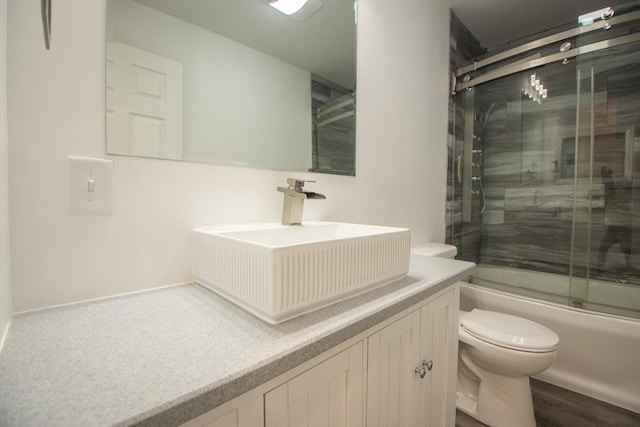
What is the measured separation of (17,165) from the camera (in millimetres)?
500

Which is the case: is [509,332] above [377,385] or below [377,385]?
below

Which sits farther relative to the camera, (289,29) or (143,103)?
(289,29)

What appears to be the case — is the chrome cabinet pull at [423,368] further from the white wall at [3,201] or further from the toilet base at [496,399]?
the white wall at [3,201]

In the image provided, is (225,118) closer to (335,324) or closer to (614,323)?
(335,324)

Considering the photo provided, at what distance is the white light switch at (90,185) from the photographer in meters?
0.55

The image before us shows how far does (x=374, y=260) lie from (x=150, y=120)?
67 centimetres

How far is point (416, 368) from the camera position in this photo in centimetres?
72

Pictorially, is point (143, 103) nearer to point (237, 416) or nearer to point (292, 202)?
point (292, 202)

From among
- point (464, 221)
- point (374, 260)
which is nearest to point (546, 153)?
point (464, 221)

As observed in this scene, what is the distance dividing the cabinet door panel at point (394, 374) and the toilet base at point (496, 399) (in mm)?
717

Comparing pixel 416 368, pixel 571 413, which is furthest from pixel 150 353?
pixel 571 413

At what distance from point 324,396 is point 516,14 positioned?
2.68m

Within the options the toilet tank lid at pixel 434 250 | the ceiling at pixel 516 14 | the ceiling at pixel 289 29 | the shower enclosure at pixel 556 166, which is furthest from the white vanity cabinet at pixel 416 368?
the ceiling at pixel 516 14

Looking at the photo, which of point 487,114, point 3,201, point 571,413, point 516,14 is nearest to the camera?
point 3,201
